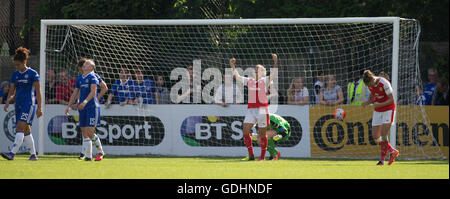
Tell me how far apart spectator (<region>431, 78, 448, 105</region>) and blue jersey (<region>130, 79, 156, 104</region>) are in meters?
6.18

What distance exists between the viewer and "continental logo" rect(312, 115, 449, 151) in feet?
49.2

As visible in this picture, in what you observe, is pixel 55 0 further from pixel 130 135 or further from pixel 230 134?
pixel 230 134

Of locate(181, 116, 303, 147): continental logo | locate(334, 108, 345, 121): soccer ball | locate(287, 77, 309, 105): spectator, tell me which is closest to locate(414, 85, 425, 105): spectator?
locate(334, 108, 345, 121): soccer ball

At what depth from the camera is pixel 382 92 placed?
12305 mm

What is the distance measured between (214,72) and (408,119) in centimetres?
440

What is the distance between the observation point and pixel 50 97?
16375mm

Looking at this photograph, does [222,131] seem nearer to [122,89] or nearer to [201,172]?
[122,89]

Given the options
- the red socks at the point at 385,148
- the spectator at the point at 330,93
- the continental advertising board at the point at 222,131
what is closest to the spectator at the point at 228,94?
the continental advertising board at the point at 222,131

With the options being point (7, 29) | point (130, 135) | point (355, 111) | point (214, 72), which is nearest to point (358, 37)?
point (355, 111)

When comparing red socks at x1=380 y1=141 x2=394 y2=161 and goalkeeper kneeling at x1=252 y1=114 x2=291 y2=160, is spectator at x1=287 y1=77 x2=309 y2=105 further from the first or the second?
red socks at x1=380 y1=141 x2=394 y2=161

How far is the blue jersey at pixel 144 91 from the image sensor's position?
15953mm

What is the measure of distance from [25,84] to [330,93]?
21.7 ft

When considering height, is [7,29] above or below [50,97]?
above

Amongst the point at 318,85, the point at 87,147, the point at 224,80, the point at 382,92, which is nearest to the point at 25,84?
the point at 87,147
